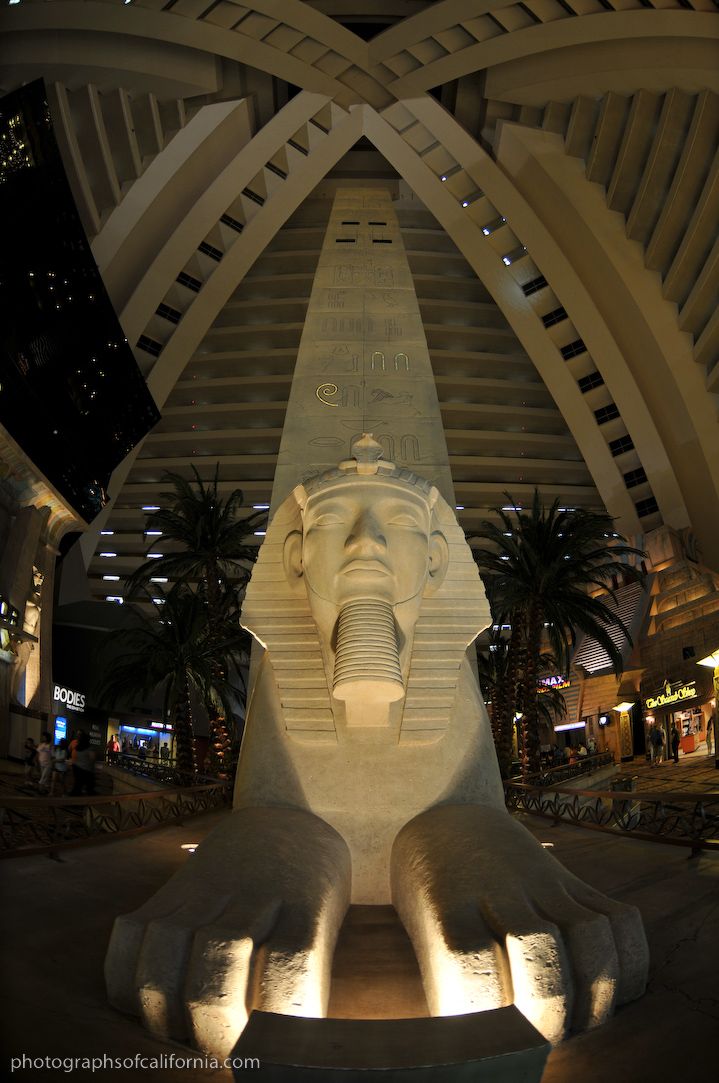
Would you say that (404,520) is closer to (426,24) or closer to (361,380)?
(361,380)

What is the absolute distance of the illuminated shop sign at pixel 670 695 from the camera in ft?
71.4

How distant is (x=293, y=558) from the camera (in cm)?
413

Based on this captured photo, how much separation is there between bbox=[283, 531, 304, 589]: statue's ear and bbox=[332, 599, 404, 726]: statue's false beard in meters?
0.43

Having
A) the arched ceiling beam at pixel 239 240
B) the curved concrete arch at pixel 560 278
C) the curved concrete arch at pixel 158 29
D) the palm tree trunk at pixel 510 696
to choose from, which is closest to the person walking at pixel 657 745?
the palm tree trunk at pixel 510 696

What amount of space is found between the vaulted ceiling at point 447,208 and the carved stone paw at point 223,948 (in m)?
21.9

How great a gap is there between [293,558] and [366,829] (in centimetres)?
139

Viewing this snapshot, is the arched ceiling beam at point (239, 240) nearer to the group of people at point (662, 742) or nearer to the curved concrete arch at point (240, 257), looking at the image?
the curved concrete arch at point (240, 257)

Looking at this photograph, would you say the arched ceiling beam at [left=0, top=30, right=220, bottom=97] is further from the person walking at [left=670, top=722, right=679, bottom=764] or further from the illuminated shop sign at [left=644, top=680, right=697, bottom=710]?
the person walking at [left=670, top=722, right=679, bottom=764]

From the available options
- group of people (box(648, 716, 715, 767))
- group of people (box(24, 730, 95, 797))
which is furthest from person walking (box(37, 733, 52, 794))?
group of people (box(648, 716, 715, 767))

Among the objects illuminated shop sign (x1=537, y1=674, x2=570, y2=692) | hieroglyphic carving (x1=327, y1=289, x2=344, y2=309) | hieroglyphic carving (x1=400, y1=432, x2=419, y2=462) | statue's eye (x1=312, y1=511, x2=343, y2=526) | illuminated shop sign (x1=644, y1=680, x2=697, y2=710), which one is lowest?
illuminated shop sign (x1=644, y1=680, x2=697, y2=710)

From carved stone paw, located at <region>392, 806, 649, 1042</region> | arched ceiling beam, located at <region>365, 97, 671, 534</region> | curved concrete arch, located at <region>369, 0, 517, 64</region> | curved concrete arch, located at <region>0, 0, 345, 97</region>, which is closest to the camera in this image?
carved stone paw, located at <region>392, 806, 649, 1042</region>

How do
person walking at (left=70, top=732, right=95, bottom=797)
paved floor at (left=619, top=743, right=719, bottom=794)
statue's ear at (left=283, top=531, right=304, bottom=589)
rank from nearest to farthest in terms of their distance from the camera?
1. statue's ear at (left=283, top=531, right=304, bottom=589)
2. person walking at (left=70, top=732, right=95, bottom=797)
3. paved floor at (left=619, top=743, right=719, bottom=794)

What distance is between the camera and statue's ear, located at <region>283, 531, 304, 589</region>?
4.11 m

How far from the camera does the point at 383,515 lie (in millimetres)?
3975
